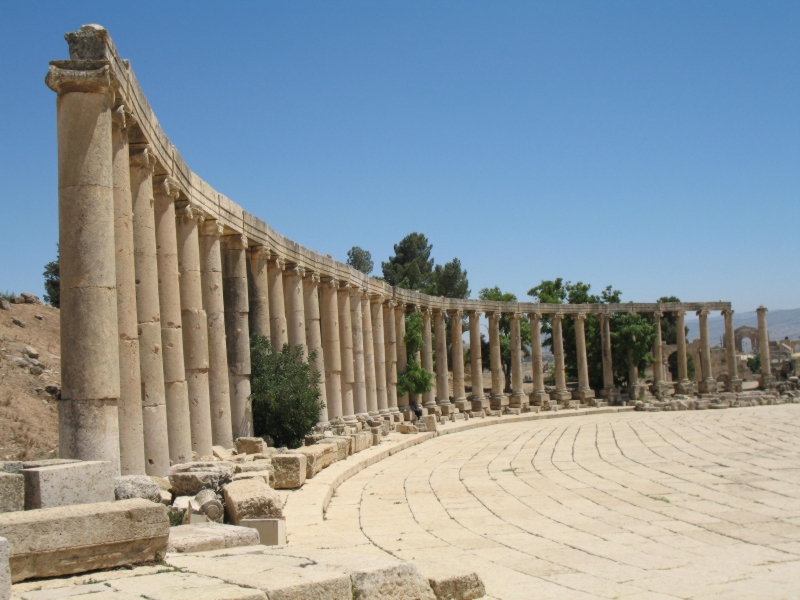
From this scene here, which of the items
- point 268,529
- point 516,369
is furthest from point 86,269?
point 516,369

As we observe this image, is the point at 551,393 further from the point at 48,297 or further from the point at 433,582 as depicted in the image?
the point at 433,582

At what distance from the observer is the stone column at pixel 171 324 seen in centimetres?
1666

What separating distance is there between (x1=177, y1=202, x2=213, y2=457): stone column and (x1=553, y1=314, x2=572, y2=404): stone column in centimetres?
3428

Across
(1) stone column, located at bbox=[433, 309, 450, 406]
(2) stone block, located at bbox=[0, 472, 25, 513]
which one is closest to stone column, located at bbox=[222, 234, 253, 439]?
(2) stone block, located at bbox=[0, 472, 25, 513]

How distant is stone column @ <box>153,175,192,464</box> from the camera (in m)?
16.7

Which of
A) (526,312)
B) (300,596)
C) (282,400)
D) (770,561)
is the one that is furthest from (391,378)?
(300,596)

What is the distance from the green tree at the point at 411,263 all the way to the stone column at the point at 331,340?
41.8 metres

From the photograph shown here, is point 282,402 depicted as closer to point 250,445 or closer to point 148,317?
point 250,445

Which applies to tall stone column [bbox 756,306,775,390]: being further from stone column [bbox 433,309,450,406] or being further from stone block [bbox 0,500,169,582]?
stone block [bbox 0,500,169,582]

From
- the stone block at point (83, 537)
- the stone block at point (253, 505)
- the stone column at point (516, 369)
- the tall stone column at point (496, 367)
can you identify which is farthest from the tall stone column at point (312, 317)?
the stone column at point (516, 369)

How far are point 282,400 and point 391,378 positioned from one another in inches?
667

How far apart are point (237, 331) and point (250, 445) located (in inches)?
141

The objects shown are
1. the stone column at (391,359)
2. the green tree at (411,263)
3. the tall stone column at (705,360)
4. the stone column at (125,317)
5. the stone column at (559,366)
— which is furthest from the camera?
the green tree at (411,263)

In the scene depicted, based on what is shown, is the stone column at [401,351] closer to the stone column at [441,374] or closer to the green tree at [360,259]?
the stone column at [441,374]
